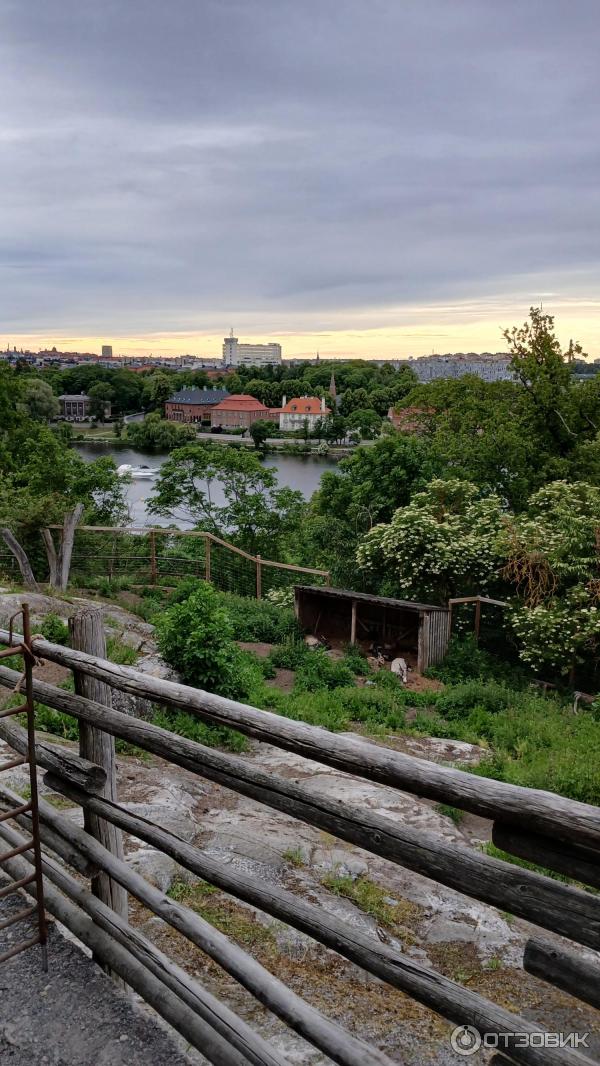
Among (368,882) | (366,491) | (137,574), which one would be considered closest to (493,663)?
(366,491)

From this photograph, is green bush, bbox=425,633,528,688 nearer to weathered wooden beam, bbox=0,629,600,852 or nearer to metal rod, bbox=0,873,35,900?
metal rod, bbox=0,873,35,900

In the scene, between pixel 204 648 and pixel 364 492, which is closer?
pixel 204 648

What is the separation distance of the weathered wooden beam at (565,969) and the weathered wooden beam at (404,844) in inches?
2.2

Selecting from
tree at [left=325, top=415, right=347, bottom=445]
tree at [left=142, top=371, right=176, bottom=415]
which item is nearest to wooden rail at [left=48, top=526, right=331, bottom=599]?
tree at [left=325, top=415, right=347, bottom=445]

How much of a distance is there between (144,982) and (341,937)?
2.80 feet

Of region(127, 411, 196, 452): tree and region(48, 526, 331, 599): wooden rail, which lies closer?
region(48, 526, 331, 599): wooden rail

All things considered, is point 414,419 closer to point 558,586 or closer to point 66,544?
point 66,544

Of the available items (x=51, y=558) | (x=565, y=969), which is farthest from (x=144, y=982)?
(x=51, y=558)

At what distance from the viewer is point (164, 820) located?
482cm

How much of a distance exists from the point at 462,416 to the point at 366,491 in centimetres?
750

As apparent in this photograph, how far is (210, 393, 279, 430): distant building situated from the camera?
101m

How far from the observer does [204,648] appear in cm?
831

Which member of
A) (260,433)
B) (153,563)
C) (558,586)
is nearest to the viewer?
(558,586)

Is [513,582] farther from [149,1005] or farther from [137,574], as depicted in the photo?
[149,1005]
